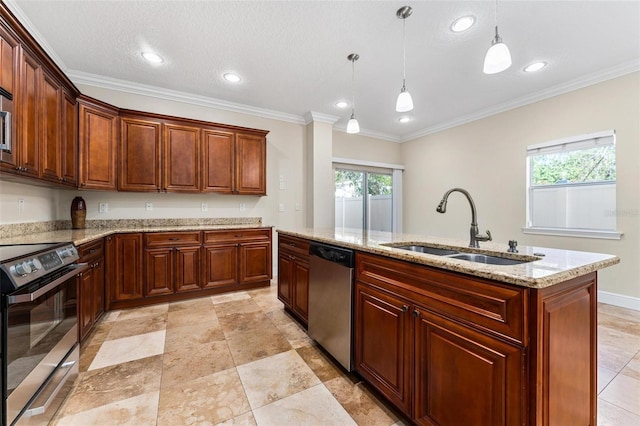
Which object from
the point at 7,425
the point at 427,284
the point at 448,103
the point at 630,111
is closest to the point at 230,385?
the point at 7,425

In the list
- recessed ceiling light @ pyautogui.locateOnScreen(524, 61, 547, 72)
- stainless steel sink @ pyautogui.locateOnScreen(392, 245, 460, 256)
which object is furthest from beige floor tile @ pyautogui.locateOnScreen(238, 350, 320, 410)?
recessed ceiling light @ pyautogui.locateOnScreen(524, 61, 547, 72)

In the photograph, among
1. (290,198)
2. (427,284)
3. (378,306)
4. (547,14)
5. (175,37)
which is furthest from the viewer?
(290,198)

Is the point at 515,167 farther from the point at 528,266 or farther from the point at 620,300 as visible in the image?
the point at 528,266

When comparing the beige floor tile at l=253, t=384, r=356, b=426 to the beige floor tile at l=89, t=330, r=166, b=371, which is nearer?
the beige floor tile at l=253, t=384, r=356, b=426

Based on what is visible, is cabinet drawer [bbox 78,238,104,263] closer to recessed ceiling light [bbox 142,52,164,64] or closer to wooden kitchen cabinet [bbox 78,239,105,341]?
wooden kitchen cabinet [bbox 78,239,105,341]

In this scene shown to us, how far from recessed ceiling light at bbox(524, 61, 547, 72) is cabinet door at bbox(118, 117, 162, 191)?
439cm

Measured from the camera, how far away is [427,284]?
4.19 ft

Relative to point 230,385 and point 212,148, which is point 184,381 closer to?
point 230,385

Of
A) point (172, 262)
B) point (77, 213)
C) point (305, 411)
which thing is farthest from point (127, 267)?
point (305, 411)

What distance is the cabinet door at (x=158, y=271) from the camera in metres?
3.12

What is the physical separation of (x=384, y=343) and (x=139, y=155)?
A: 3.43 meters

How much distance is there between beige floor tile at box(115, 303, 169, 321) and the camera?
113 inches

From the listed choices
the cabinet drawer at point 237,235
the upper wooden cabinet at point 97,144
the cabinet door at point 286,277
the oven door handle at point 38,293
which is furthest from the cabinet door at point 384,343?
the upper wooden cabinet at point 97,144

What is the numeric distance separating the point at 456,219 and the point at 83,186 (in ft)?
17.5
